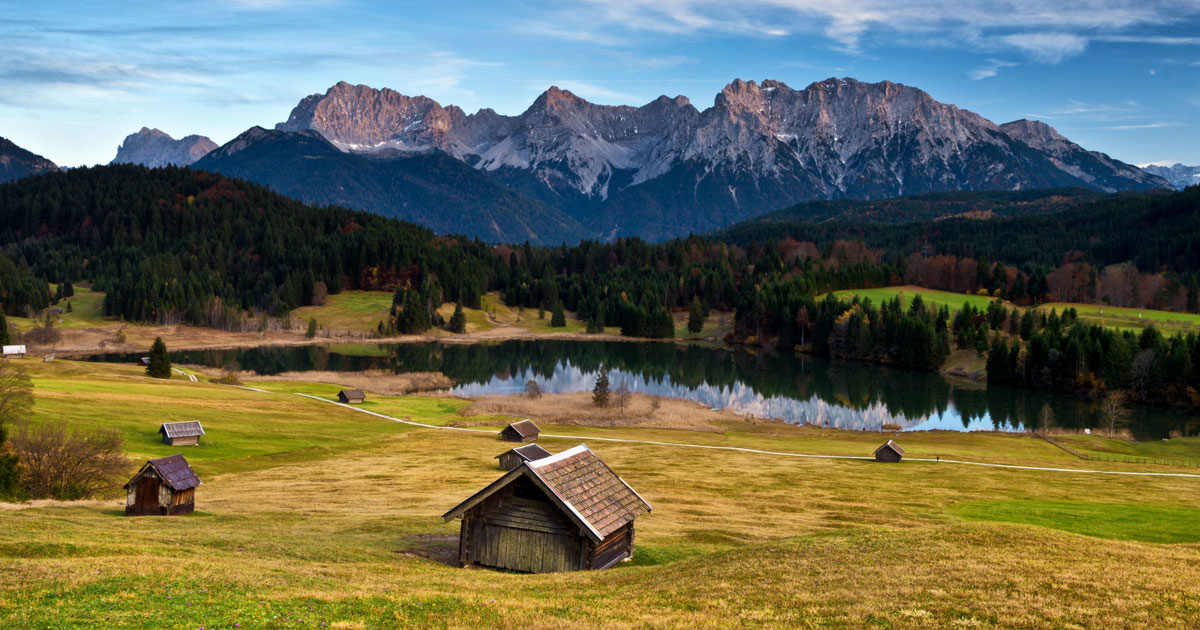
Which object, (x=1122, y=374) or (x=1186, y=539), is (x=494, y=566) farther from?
(x=1122, y=374)

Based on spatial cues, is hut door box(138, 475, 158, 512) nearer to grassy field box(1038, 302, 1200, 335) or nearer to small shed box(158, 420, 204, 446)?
small shed box(158, 420, 204, 446)

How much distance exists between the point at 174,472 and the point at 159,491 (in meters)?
1.04

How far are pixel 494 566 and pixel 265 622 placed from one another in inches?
491

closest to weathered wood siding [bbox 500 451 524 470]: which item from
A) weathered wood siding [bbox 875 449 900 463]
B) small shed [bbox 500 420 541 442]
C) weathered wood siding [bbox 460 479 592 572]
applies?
small shed [bbox 500 420 541 442]

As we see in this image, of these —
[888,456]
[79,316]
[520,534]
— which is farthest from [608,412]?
[79,316]

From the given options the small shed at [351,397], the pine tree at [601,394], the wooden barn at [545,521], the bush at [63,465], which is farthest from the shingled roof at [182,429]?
the pine tree at [601,394]

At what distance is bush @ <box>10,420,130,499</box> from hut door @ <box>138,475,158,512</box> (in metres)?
6.14

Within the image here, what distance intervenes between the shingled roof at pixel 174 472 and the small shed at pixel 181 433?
18.7 metres

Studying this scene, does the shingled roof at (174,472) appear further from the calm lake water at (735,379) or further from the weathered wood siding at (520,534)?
the calm lake water at (735,379)

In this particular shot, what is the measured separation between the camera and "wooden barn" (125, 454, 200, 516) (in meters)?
37.2

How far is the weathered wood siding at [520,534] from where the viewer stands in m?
28.2

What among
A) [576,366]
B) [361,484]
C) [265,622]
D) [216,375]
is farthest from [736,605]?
[576,366]

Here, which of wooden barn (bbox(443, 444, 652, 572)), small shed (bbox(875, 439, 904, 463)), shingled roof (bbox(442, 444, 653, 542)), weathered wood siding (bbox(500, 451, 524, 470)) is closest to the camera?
shingled roof (bbox(442, 444, 653, 542))

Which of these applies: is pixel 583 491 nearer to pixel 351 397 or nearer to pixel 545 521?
pixel 545 521
